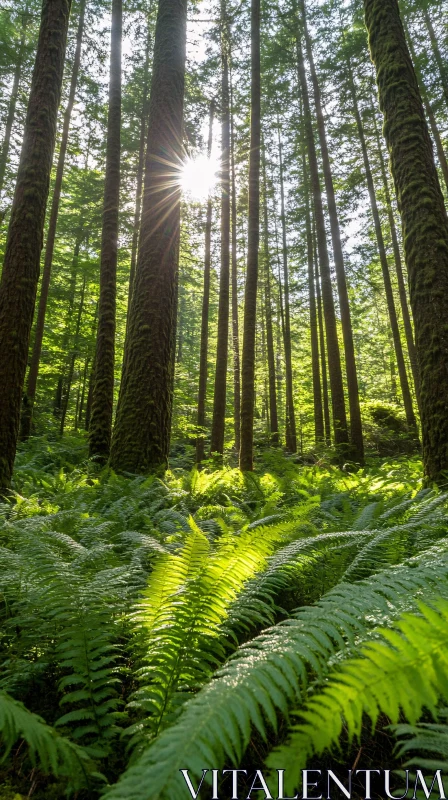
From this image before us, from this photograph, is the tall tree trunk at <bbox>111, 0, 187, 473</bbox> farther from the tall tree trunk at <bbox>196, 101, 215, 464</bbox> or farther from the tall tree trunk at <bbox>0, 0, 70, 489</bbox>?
the tall tree trunk at <bbox>196, 101, 215, 464</bbox>

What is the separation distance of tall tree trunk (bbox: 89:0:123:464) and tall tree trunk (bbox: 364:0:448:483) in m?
5.57

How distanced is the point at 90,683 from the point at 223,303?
11150mm

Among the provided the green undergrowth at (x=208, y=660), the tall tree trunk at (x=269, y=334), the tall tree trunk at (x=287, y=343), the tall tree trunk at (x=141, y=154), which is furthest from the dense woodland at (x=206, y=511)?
the tall tree trunk at (x=269, y=334)

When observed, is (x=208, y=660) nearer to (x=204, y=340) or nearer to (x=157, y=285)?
(x=157, y=285)

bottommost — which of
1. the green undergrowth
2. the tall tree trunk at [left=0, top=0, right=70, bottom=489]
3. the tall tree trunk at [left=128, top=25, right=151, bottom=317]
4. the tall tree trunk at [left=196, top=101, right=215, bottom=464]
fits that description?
the green undergrowth

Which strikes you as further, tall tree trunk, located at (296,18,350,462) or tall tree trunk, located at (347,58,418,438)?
tall tree trunk, located at (347,58,418,438)

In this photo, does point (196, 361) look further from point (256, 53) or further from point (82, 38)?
point (256, 53)

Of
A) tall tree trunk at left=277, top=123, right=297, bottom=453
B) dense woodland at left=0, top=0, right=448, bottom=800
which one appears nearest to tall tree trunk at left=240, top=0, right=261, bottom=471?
dense woodland at left=0, top=0, right=448, bottom=800

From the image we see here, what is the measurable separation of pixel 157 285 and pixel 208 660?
18.7 ft

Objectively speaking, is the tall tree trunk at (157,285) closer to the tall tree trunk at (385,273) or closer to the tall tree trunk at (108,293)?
the tall tree trunk at (108,293)

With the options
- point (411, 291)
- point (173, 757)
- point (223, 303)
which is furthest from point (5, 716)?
point (223, 303)

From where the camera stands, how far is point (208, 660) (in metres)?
1.48

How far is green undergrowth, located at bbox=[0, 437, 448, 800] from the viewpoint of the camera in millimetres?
836

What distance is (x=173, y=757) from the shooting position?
0.81 m
